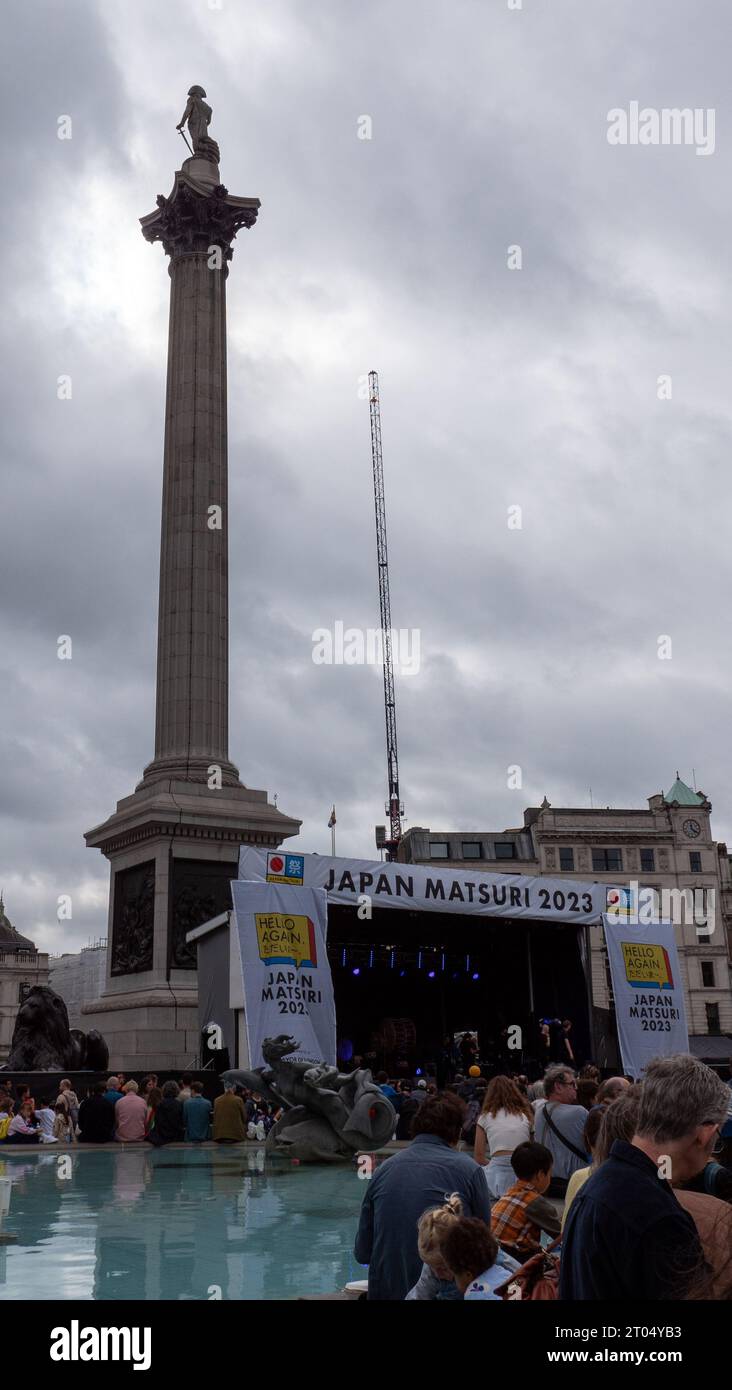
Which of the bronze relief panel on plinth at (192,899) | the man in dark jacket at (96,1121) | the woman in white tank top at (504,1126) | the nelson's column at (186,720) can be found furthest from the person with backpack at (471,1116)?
the bronze relief panel on plinth at (192,899)

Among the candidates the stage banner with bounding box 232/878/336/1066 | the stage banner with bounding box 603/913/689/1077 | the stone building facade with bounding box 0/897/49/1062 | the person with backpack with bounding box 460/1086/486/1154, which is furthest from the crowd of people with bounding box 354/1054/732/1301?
the stone building facade with bounding box 0/897/49/1062

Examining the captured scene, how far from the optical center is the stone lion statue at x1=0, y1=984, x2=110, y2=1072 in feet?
94.5

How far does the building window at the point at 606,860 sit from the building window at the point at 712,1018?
10.2 metres

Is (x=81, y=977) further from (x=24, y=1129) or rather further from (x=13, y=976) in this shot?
(x=24, y=1129)

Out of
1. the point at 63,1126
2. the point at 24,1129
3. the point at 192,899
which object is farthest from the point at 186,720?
the point at 24,1129

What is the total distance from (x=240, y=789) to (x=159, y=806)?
324 cm

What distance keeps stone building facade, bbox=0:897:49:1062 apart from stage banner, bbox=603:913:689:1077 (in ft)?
214

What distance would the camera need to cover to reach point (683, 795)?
86000 millimetres

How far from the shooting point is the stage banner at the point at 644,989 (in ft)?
107

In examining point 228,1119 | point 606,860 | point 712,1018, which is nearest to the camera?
point 228,1119

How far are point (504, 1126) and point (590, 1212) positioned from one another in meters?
6.28

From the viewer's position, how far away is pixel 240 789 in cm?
3469
